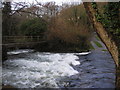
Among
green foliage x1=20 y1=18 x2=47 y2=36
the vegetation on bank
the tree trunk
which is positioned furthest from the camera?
green foliage x1=20 y1=18 x2=47 y2=36

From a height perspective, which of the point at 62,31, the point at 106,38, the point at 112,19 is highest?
the point at 112,19

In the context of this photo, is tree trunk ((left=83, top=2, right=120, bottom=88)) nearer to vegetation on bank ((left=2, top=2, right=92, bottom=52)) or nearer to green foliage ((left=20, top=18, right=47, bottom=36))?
vegetation on bank ((left=2, top=2, right=92, bottom=52))

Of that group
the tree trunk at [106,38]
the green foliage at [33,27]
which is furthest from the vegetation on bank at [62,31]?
the tree trunk at [106,38]

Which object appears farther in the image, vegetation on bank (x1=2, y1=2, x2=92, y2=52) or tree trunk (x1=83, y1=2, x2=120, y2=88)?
vegetation on bank (x1=2, y1=2, x2=92, y2=52)

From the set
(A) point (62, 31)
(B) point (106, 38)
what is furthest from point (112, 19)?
(A) point (62, 31)

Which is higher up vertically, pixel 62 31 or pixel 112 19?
pixel 112 19

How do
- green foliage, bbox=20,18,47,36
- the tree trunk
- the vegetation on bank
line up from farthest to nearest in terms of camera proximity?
green foliage, bbox=20,18,47,36, the vegetation on bank, the tree trunk

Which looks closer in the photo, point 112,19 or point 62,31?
point 112,19

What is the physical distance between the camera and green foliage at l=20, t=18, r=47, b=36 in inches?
995

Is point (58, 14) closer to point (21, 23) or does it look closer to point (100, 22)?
point (21, 23)

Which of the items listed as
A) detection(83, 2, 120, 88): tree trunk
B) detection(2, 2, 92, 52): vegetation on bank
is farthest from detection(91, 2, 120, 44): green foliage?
detection(2, 2, 92, 52): vegetation on bank

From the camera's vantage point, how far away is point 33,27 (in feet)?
83.6

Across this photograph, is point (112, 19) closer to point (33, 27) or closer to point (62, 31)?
point (62, 31)

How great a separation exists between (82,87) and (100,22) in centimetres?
313
